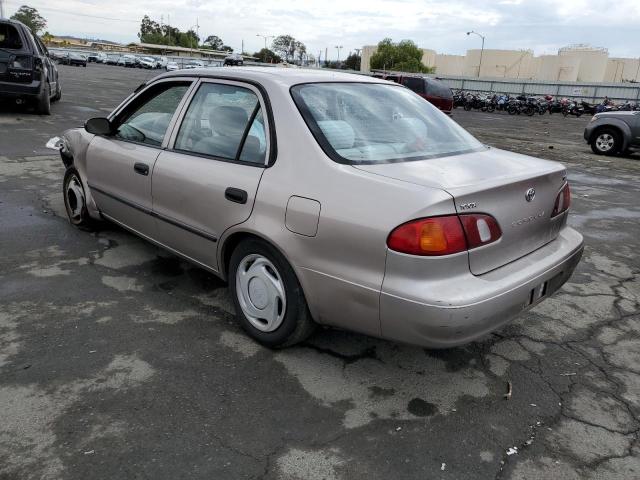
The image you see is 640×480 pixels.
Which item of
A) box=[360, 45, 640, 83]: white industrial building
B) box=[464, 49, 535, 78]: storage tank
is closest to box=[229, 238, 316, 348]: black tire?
box=[360, 45, 640, 83]: white industrial building

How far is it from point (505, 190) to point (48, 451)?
2.40m

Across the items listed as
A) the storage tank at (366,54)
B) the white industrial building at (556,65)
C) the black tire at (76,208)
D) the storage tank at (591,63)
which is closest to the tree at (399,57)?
the white industrial building at (556,65)

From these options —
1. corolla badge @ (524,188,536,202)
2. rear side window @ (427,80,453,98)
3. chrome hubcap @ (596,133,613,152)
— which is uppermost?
rear side window @ (427,80,453,98)

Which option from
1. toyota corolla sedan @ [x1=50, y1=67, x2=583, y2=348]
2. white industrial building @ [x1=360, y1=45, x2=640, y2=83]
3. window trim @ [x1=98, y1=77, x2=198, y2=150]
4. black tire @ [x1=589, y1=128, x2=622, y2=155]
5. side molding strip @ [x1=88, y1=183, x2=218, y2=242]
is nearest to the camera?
toyota corolla sedan @ [x1=50, y1=67, x2=583, y2=348]

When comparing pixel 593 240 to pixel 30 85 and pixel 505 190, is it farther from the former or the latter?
pixel 30 85

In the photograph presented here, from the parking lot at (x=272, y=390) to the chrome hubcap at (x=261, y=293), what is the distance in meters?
0.19

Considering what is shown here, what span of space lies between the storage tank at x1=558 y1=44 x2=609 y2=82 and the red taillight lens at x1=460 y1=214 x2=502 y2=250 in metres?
109

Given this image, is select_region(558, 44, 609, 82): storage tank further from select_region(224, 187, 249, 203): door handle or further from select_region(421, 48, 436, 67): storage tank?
select_region(224, 187, 249, 203): door handle

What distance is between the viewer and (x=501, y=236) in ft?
8.61

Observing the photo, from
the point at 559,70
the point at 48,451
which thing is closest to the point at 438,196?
the point at 48,451

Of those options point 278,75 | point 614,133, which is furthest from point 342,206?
point 614,133

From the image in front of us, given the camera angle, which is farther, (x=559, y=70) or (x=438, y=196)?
(x=559, y=70)

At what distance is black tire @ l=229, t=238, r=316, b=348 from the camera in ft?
9.31

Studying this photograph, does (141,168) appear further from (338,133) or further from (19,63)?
(19,63)
